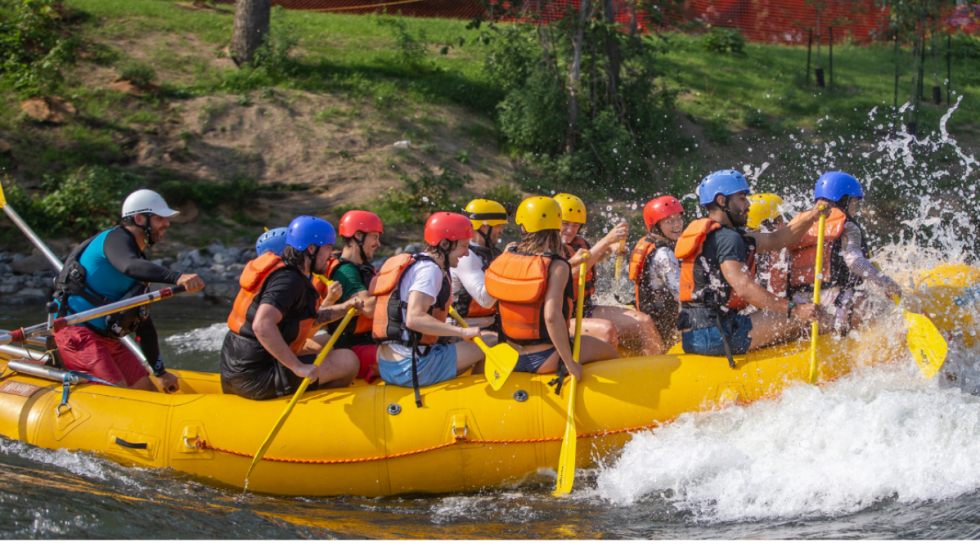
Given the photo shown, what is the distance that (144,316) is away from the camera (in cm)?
540

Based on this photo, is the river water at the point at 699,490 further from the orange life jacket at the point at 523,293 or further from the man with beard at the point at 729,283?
the orange life jacket at the point at 523,293

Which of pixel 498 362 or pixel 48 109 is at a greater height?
pixel 48 109

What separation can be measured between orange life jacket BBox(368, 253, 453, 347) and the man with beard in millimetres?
1518

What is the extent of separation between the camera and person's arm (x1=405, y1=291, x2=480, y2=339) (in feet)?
14.3

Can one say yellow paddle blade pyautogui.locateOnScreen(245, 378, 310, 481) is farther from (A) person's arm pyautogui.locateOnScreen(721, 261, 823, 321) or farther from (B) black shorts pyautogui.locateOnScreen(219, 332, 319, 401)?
(A) person's arm pyautogui.locateOnScreen(721, 261, 823, 321)

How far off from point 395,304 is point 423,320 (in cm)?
35

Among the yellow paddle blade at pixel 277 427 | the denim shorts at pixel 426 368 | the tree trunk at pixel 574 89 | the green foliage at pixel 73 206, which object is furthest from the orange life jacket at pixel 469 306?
the tree trunk at pixel 574 89

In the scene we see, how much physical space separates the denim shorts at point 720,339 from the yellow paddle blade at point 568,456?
0.87 metres

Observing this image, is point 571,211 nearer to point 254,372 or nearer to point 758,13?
point 254,372

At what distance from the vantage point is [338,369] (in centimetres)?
501

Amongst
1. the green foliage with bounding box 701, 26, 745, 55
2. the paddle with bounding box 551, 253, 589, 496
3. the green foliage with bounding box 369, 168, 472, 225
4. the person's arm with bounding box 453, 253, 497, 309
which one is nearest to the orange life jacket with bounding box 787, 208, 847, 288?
the paddle with bounding box 551, 253, 589, 496

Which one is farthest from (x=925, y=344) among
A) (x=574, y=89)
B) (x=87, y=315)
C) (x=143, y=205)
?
(x=574, y=89)

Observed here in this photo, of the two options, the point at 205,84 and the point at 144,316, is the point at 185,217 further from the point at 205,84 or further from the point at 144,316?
the point at 144,316

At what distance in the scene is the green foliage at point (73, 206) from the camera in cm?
1222
